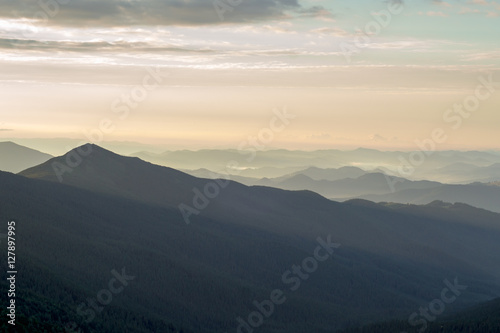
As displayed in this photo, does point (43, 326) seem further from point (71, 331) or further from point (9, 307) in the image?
point (71, 331)

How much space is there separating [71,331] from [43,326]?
102 ft

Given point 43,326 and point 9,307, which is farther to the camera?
point 9,307

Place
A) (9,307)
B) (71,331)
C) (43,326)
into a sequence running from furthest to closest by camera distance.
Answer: (71,331)
(9,307)
(43,326)

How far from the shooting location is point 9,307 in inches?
7146

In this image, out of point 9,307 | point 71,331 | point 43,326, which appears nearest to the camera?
point 43,326

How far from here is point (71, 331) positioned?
19938 cm

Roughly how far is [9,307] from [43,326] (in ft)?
58.4

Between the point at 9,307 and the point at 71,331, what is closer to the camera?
the point at 9,307

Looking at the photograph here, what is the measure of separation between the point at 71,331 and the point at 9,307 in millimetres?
24042

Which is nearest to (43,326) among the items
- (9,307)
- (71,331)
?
(9,307)

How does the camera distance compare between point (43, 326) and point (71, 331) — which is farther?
point (71, 331)
